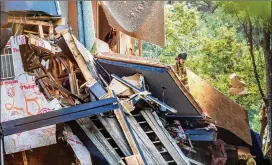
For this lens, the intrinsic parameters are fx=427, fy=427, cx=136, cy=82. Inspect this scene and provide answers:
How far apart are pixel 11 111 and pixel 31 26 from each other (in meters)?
2.31

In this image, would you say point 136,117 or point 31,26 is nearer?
point 136,117

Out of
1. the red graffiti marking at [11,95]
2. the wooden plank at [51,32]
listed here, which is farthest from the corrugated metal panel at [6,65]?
the wooden plank at [51,32]

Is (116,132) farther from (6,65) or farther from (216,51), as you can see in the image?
(216,51)

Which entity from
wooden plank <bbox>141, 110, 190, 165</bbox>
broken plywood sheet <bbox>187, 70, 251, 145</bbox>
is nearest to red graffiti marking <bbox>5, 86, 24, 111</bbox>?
wooden plank <bbox>141, 110, 190, 165</bbox>

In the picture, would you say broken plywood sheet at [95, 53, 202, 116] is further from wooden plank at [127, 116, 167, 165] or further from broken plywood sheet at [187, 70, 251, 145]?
wooden plank at [127, 116, 167, 165]

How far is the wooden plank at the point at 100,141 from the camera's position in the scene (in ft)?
22.0

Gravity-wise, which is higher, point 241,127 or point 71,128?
point 71,128

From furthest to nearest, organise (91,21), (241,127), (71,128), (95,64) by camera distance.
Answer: (91,21) < (241,127) < (95,64) < (71,128)

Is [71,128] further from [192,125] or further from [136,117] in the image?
[192,125]

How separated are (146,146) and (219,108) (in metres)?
3.42

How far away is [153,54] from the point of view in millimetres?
18266

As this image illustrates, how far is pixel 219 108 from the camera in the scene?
10.0 meters

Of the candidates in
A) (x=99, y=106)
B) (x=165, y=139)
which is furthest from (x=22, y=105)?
(x=165, y=139)

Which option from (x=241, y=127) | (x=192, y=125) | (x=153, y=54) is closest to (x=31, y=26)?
(x=192, y=125)
